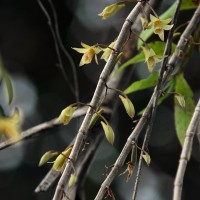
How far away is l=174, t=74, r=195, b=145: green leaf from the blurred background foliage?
1.15m

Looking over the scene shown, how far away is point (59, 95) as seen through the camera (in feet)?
A: 8.17

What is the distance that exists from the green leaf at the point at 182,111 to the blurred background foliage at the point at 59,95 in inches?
45.1

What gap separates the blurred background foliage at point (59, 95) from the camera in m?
2.33

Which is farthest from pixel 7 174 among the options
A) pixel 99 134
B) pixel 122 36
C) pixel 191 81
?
pixel 122 36

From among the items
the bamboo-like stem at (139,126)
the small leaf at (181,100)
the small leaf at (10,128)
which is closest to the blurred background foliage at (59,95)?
the bamboo-like stem at (139,126)

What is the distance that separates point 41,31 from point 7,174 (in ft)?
2.53

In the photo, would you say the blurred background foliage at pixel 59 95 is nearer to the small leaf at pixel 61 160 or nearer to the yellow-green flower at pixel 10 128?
the small leaf at pixel 61 160

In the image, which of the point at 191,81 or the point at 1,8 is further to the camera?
the point at 1,8

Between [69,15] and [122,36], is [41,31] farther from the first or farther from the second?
[122,36]

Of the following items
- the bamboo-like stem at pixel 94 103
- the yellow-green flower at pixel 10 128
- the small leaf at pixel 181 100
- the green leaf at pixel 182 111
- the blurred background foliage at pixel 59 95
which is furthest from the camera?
the blurred background foliage at pixel 59 95

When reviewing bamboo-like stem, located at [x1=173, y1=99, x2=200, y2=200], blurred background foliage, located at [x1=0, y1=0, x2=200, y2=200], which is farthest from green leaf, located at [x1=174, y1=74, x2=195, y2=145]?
blurred background foliage, located at [x1=0, y1=0, x2=200, y2=200]

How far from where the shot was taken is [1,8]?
256 cm

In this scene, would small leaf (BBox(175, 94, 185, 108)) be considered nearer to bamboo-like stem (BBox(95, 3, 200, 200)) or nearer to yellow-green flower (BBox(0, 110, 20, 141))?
bamboo-like stem (BBox(95, 3, 200, 200))

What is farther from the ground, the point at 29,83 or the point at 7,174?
the point at 29,83
